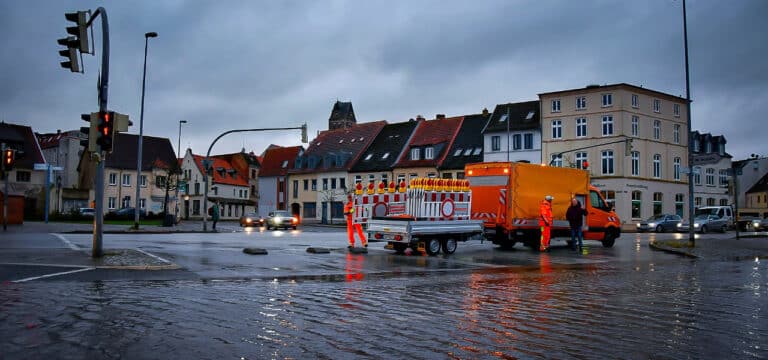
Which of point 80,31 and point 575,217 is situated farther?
point 575,217

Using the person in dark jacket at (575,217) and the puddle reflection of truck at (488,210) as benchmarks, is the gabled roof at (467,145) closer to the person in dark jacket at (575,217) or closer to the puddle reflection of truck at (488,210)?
the puddle reflection of truck at (488,210)

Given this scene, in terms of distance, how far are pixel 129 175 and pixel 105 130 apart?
69.6 metres

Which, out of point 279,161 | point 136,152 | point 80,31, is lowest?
point 80,31

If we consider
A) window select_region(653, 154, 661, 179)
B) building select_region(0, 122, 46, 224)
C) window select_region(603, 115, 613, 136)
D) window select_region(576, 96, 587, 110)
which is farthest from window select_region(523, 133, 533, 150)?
building select_region(0, 122, 46, 224)

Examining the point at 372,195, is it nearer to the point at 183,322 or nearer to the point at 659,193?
the point at 183,322

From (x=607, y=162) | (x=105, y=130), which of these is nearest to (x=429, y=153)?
(x=607, y=162)

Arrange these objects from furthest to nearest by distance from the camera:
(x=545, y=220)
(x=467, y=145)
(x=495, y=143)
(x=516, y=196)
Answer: (x=467, y=145), (x=495, y=143), (x=516, y=196), (x=545, y=220)

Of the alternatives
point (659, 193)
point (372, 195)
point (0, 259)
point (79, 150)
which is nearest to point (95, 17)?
point (0, 259)

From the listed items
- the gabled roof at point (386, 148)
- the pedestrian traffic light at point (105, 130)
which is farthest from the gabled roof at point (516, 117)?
the pedestrian traffic light at point (105, 130)

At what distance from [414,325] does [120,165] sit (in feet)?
255

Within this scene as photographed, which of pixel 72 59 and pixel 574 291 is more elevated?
pixel 72 59

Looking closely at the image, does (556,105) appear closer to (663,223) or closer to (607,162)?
(607,162)

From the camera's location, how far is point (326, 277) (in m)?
12.9

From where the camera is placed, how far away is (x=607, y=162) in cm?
5778
